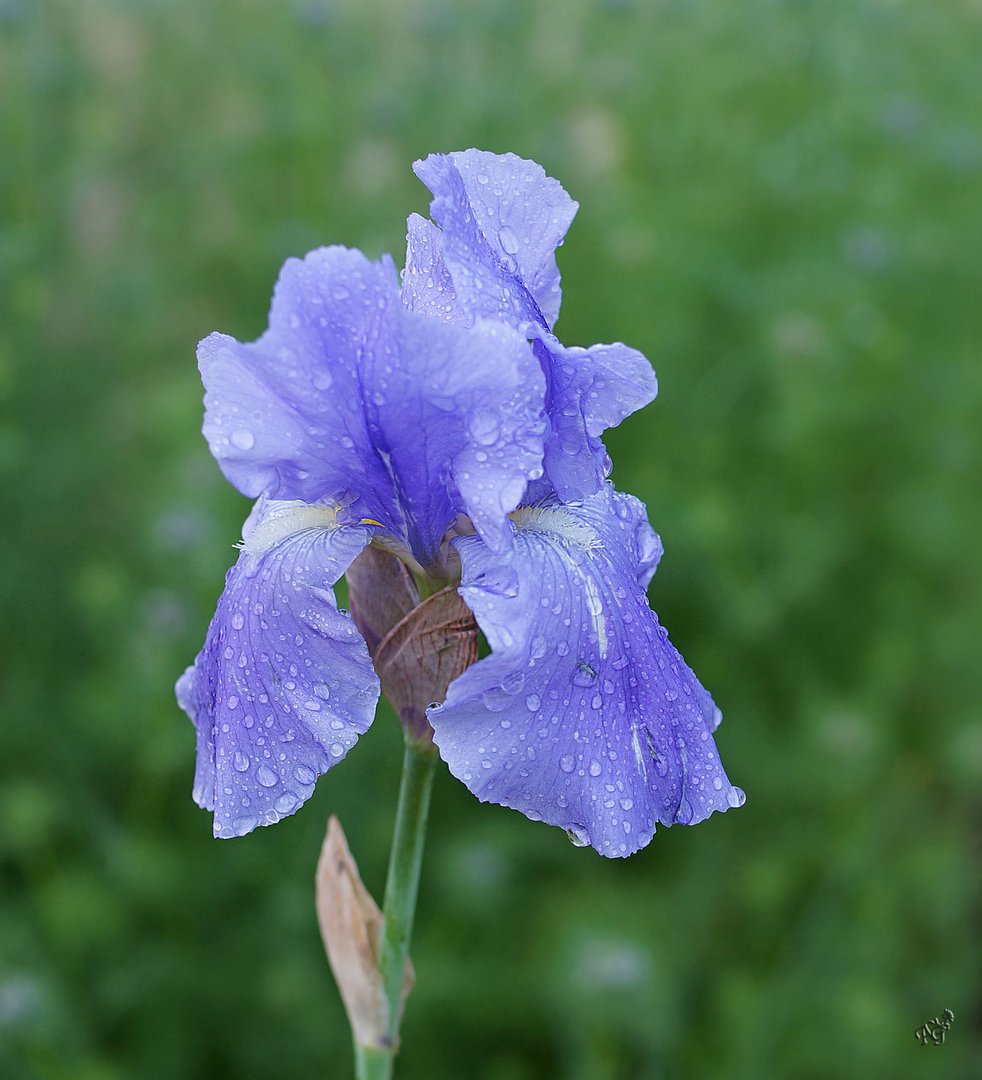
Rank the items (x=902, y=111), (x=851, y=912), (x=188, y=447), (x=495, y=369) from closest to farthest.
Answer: (x=495, y=369), (x=851, y=912), (x=188, y=447), (x=902, y=111)

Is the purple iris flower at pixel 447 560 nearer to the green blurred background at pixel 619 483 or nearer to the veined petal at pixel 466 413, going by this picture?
the veined petal at pixel 466 413

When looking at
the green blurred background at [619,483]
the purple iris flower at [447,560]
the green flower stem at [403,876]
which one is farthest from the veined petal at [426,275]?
the green blurred background at [619,483]

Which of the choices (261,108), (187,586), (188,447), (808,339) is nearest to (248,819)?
(187,586)

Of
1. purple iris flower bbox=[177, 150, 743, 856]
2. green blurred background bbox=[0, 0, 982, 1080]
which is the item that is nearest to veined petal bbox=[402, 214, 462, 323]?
purple iris flower bbox=[177, 150, 743, 856]

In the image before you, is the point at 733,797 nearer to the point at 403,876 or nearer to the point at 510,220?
the point at 403,876

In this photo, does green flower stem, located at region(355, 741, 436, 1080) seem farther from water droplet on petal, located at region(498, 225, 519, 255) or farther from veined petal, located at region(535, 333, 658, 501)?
water droplet on petal, located at region(498, 225, 519, 255)

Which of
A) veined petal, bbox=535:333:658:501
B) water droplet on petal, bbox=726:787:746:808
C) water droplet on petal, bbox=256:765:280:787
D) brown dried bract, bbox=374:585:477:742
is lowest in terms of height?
water droplet on petal, bbox=726:787:746:808

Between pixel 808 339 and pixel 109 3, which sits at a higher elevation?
pixel 109 3

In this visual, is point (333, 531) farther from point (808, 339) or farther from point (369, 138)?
point (369, 138)

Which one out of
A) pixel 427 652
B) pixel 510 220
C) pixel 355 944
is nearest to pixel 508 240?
pixel 510 220
